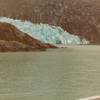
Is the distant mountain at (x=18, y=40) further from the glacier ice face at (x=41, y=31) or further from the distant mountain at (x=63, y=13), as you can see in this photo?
the distant mountain at (x=63, y=13)

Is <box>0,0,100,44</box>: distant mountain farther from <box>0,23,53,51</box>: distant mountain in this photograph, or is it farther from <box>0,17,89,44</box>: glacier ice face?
<box>0,23,53,51</box>: distant mountain

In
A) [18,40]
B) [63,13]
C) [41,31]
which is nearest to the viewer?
[18,40]

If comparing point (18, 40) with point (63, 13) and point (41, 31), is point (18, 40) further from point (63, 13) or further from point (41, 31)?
point (63, 13)

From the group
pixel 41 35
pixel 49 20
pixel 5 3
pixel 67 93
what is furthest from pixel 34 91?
pixel 5 3

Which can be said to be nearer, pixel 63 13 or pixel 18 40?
pixel 18 40

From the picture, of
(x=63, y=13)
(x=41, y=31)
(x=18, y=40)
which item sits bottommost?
(x=18, y=40)

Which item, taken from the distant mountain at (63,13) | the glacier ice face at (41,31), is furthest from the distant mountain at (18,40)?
the distant mountain at (63,13)

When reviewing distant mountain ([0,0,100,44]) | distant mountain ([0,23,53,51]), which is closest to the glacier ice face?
→ distant mountain ([0,23,53,51])

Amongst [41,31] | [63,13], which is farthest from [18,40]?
[63,13]

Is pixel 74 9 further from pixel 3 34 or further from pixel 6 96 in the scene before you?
pixel 6 96
